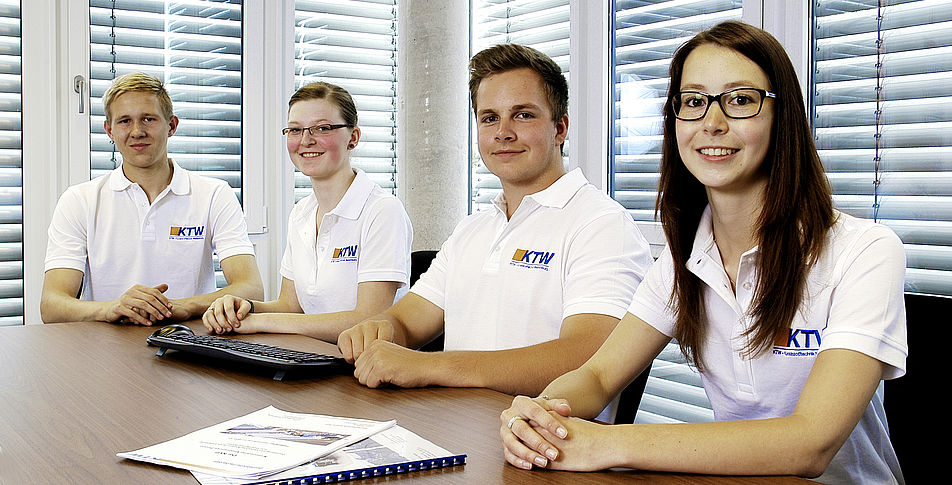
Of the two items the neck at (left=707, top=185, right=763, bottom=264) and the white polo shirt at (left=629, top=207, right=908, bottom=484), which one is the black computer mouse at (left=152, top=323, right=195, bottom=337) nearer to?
the white polo shirt at (left=629, top=207, right=908, bottom=484)

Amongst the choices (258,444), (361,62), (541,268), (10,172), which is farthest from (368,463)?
(361,62)

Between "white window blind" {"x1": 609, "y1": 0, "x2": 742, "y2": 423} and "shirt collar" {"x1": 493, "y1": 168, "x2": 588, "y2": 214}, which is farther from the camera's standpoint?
"white window blind" {"x1": 609, "y1": 0, "x2": 742, "y2": 423}

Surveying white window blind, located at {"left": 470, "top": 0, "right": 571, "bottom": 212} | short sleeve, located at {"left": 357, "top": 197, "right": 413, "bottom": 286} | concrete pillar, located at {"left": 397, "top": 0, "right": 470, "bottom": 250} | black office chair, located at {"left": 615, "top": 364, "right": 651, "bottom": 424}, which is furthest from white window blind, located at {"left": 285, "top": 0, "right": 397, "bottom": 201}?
black office chair, located at {"left": 615, "top": 364, "right": 651, "bottom": 424}

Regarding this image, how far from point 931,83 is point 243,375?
2075 millimetres

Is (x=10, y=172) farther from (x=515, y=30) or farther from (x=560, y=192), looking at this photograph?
(x=560, y=192)

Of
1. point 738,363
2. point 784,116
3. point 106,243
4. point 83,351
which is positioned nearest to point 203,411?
point 83,351

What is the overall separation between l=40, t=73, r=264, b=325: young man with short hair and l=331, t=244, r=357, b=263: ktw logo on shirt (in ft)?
1.53

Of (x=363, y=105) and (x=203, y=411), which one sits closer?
(x=203, y=411)

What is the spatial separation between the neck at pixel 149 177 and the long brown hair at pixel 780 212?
2.30 metres

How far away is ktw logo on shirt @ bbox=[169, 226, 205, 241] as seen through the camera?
3.19 metres

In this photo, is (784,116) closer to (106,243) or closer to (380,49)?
(106,243)

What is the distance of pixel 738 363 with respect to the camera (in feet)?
5.02

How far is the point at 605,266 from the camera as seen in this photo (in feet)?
6.51

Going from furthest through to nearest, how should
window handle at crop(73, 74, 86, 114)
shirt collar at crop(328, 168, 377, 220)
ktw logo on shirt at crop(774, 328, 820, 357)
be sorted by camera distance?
1. window handle at crop(73, 74, 86, 114)
2. shirt collar at crop(328, 168, 377, 220)
3. ktw logo on shirt at crop(774, 328, 820, 357)
